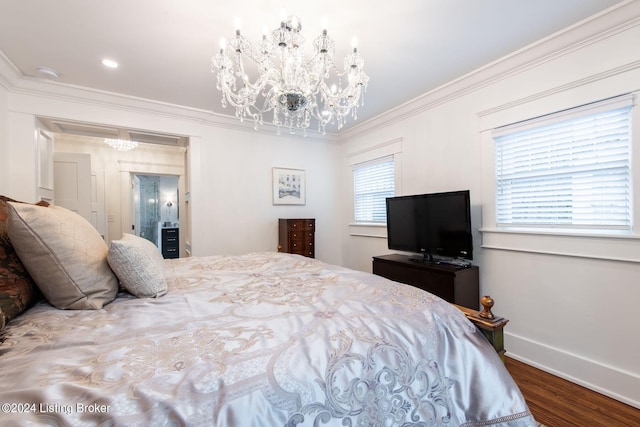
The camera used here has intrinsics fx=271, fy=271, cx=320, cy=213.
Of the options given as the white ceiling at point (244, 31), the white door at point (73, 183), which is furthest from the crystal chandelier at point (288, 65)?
the white door at point (73, 183)

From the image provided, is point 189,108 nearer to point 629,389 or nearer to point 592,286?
point 592,286

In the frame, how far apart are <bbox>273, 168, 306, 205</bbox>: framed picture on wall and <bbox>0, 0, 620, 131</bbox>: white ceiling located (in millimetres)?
1685

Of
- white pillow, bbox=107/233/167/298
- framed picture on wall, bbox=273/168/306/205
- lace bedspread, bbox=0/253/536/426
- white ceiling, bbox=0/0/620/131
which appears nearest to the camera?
lace bedspread, bbox=0/253/536/426

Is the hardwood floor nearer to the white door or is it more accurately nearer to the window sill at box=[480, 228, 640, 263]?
the window sill at box=[480, 228, 640, 263]

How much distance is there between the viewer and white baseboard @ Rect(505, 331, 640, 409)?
1854 millimetres

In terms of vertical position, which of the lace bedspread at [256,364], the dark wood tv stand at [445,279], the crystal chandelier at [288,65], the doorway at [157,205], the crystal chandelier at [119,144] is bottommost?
the dark wood tv stand at [445,279]

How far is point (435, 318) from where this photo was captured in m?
1.11

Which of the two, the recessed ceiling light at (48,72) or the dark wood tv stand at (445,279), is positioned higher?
the recessed ceiling light at (48,72)

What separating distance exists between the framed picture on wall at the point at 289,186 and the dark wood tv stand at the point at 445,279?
1.96m

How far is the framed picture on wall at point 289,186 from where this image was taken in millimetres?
4156

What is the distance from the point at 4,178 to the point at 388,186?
4197mm

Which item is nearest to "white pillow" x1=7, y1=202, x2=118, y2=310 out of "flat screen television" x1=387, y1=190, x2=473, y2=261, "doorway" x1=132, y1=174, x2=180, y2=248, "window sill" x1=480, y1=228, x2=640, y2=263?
"flat screen television" x1=387, y1=190, x2=473, y2=261

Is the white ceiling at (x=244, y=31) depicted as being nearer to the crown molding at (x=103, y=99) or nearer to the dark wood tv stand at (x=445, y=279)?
the crown molding at (x=103, y=99)

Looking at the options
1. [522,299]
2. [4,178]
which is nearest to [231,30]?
[4,178]
